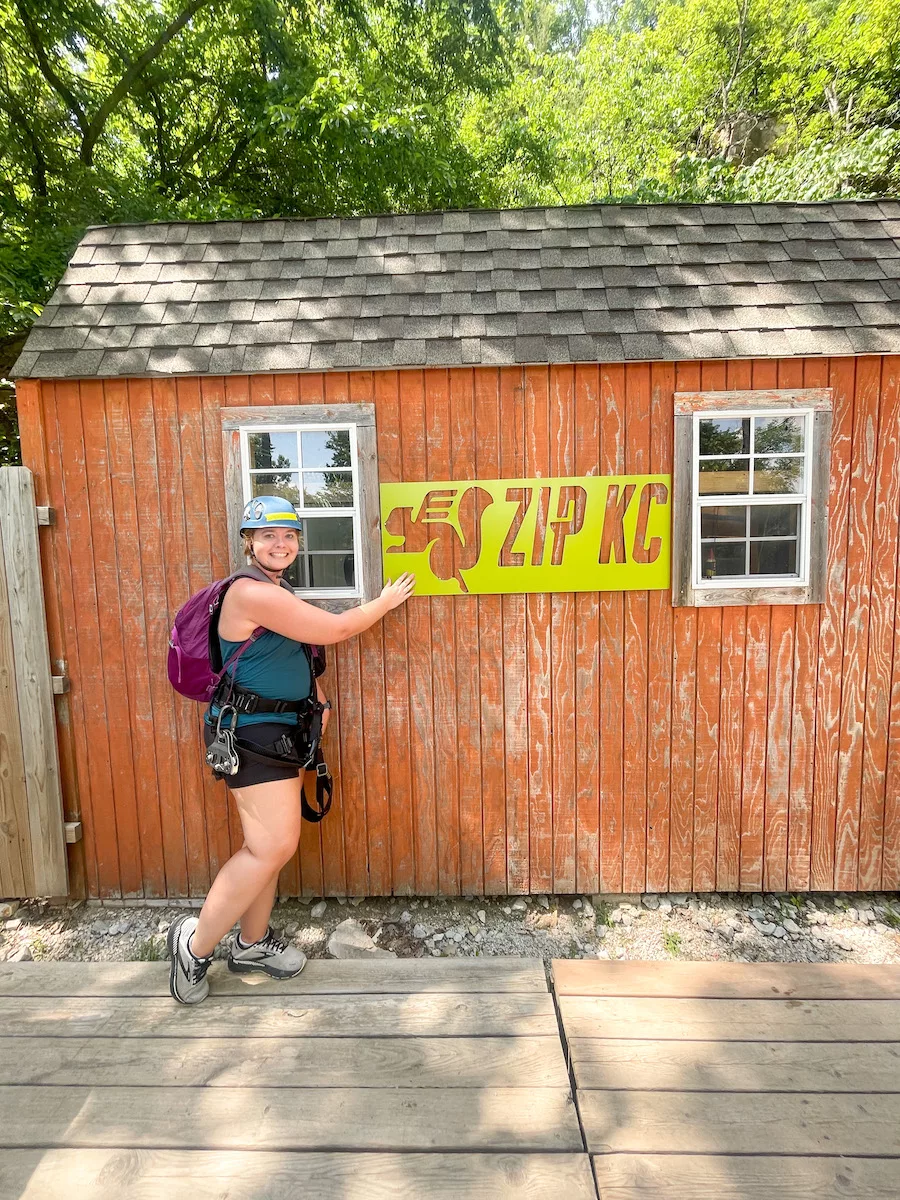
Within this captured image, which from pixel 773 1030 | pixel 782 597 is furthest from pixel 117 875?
pixel 782 597

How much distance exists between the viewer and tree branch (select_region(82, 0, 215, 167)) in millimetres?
9047

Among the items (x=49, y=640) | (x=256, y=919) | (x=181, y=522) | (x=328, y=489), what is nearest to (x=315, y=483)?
(x=328, y=489)

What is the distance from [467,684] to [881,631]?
2267mm

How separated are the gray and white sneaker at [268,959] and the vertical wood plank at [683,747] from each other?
6.92 feet

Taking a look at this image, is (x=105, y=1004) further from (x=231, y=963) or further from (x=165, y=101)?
(x=165, y=101)

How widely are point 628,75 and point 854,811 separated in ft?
64.0

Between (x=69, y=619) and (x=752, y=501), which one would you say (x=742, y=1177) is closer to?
(x=752, y=501)

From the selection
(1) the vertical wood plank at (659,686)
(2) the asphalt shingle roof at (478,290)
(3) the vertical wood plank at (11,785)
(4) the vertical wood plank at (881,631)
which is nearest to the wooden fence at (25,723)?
(3) the vertical wood plank at (11,785)

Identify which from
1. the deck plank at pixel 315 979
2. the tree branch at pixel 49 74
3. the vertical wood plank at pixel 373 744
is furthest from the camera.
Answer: the tree branch at pixel 49 74

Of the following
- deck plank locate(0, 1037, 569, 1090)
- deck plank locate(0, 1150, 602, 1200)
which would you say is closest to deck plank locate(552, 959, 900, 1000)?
deck plank locate(0, 1037, 569, 1090)

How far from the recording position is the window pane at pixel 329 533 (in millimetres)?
3502

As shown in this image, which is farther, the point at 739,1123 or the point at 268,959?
the point at 268,959

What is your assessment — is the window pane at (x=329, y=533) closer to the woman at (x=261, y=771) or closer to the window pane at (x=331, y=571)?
the window pane at (x=331, y=571)

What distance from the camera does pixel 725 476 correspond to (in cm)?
344
